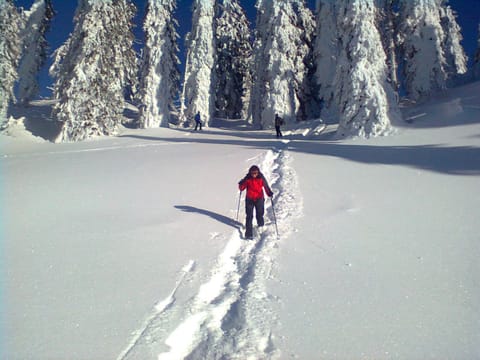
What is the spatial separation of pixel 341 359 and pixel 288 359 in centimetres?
43

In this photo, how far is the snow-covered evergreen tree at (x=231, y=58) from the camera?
3516 centimetres

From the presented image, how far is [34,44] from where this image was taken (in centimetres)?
2948

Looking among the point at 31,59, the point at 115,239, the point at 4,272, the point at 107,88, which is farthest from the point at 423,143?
the point at 31,59

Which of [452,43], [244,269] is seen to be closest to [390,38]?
[452,43]

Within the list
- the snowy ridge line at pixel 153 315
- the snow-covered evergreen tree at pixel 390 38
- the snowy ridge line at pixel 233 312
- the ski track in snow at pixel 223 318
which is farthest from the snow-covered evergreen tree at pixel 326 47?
the snowy ridge line at pixel 153 315

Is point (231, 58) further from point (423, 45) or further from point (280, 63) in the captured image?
point (423, 45)

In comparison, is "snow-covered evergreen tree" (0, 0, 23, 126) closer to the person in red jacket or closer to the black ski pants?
the person in red jacket

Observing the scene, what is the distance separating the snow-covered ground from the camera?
275 centimetres

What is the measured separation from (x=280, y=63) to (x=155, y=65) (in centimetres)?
1122

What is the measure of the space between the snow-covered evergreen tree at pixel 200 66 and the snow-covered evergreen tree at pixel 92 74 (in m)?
7.90

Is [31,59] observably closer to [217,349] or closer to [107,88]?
[107,88]

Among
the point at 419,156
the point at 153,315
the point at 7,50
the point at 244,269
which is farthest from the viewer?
the point at 7,50

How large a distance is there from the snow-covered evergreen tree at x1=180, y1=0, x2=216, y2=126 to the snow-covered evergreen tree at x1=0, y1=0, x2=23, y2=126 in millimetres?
13595

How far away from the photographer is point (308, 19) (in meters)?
31.8
